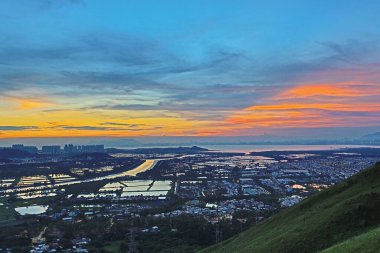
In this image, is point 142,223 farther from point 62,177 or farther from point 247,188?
point 62,177

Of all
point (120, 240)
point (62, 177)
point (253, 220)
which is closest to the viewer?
point (120, 240)

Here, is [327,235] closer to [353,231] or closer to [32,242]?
[353,231]

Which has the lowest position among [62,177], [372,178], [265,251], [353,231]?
[62,177]

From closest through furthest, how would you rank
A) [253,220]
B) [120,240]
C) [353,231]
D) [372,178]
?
[353,231], [372,178], [120,240], [253,220]

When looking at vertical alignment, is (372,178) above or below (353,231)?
above

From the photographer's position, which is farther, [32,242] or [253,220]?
[253,220]

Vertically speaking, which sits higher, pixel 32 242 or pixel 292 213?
pixel 292 213

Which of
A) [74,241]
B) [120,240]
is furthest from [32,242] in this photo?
[120,240]

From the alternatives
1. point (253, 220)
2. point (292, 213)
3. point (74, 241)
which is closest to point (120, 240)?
point (74, 241)

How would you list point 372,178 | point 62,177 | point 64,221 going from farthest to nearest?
point 62,177, point 64,221, point 372,178
